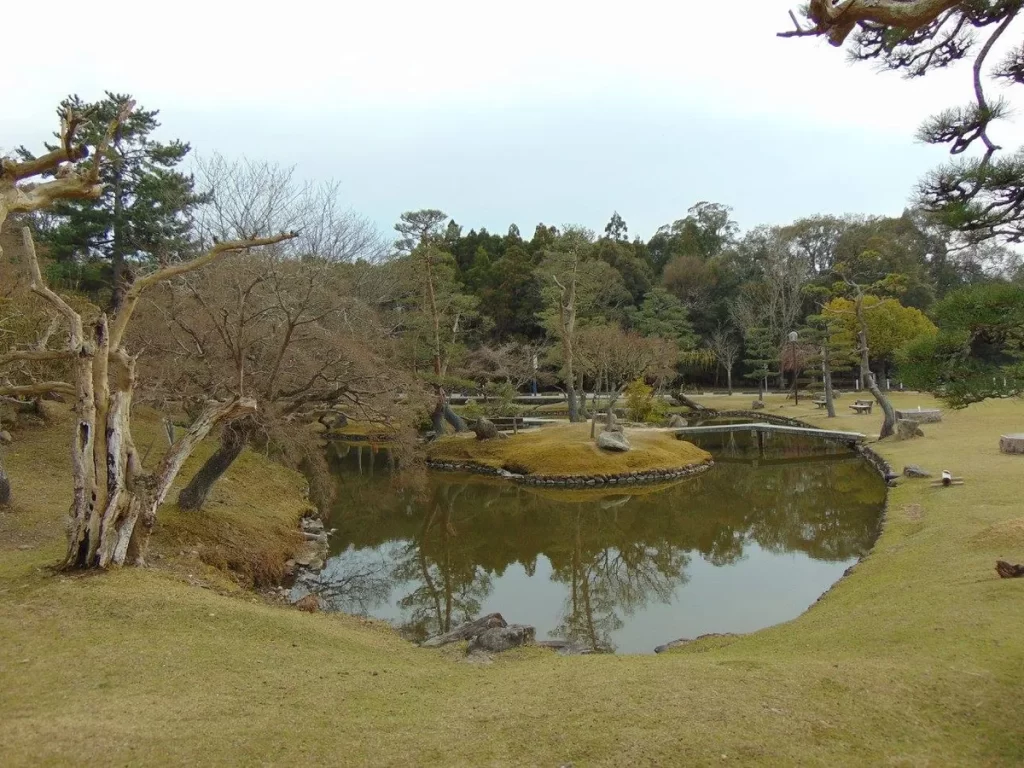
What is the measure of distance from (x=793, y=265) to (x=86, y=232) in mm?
37516

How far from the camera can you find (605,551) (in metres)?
12.6

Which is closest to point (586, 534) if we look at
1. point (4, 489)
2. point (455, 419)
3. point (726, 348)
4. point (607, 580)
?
point (607, 580)

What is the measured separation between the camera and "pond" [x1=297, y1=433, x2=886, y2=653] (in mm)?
9500

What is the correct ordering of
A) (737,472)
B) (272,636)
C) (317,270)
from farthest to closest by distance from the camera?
(737,472)
(317,270)
(272,636)

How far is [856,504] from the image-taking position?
14969 millimetres

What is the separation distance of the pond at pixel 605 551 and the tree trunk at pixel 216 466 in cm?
230

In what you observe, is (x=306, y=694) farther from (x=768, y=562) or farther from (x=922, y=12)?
(x=768, y=562)

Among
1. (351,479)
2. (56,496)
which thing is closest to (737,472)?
(351,479)

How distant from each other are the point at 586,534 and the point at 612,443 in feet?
20.9

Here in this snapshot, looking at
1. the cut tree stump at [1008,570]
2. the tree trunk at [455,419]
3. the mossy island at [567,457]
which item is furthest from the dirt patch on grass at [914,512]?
the tree trunk at [455,419]

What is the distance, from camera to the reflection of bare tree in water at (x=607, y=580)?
903 centimetres

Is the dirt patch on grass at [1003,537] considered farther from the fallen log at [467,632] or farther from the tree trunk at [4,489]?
the tree trunk at [4,489]

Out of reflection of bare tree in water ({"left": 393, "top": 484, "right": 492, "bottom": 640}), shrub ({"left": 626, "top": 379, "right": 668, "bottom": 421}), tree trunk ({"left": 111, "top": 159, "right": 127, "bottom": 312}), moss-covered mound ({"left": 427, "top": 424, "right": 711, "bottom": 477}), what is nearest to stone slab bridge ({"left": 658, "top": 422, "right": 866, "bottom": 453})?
shrub ({"left": 626, "top": 379, "right": 668, "bottom": 421})

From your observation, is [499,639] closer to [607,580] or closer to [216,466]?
[607,580]
